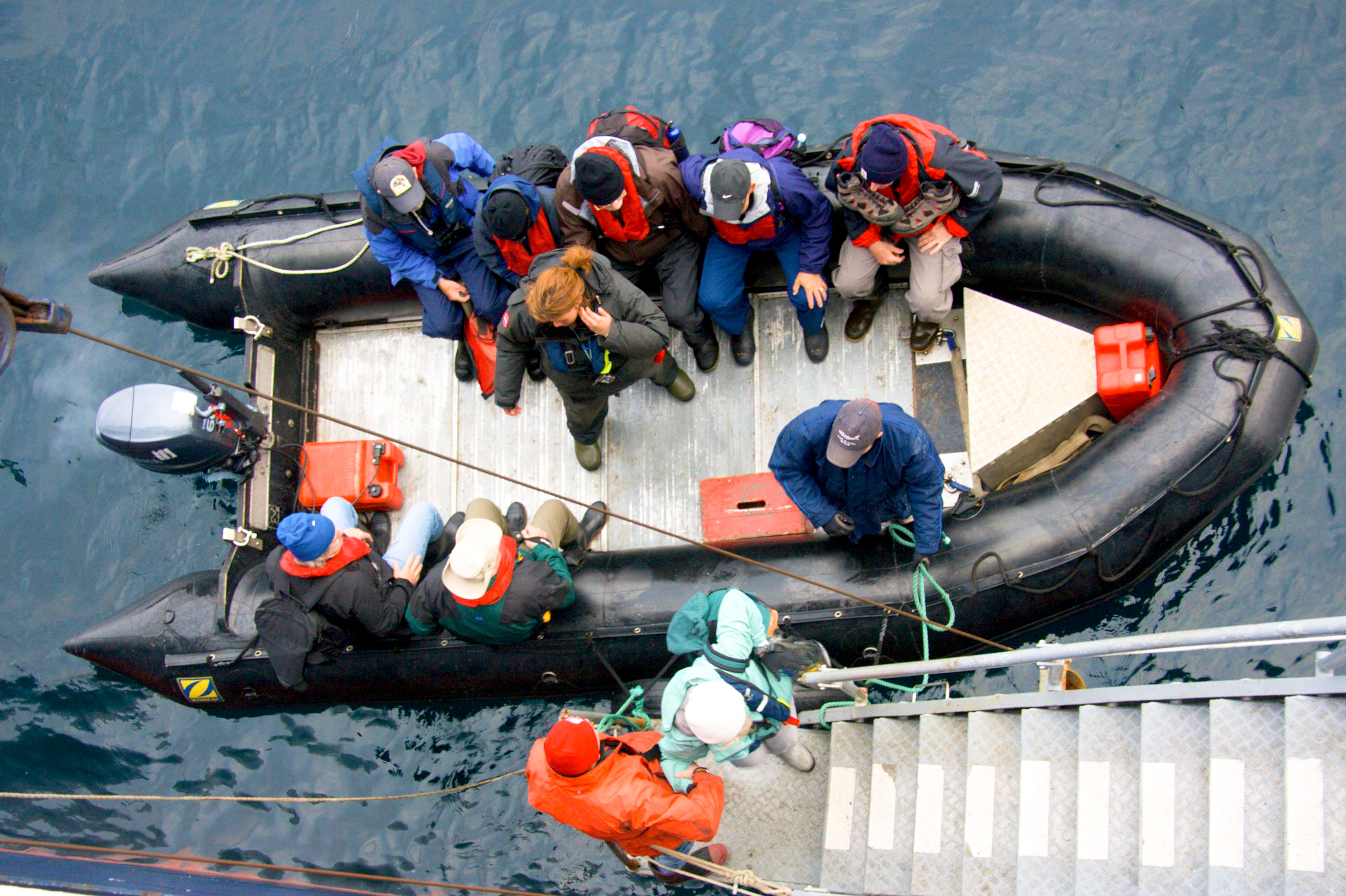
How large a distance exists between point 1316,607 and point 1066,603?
3.98ft

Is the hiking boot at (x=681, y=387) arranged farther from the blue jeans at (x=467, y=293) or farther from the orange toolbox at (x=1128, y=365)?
the orange toolbox at (x=1128, y=365)

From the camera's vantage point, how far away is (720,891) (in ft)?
13.9

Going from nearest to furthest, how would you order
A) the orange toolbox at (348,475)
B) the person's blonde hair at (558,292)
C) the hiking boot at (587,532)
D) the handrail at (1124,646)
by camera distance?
the handrail at (1124,646) → the person's blonde hair at (558,292) → the hiking boot at (587,532) → the orange toolbox at (348,475)

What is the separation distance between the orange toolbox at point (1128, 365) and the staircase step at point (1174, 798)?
1521mm

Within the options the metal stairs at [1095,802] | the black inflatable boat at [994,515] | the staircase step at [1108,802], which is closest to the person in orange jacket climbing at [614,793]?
the metal stairs at [1095,802]

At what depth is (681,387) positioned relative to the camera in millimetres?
4707

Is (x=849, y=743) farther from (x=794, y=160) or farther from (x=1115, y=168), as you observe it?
(x=1115, y=168)

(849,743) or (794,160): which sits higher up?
(794,160)

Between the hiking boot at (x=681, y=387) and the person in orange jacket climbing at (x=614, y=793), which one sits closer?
the person in orange jacket climbing at (x=614, y=793)

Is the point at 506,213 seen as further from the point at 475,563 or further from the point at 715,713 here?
the point at 715,713

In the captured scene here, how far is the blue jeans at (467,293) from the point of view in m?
4.48

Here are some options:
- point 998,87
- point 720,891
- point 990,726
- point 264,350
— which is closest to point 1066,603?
point 990,726

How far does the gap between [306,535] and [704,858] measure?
2.14 meters

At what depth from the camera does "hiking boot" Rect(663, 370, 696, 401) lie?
4.67m
